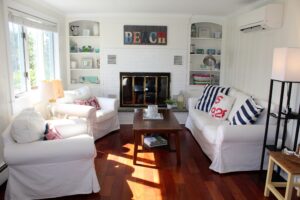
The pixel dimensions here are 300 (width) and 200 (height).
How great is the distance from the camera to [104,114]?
426cm

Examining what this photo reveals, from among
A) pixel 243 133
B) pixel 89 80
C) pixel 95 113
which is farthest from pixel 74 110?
pixel 243 133

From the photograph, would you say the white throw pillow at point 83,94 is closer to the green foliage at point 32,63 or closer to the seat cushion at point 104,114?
the seat cushion at point 104,114

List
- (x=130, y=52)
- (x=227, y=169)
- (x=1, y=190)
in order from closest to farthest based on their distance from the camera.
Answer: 1. (x=1, y=190)
2. (x=227, y=169)
3. (x=130, y=52)

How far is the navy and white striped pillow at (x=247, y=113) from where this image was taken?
10.6 feet

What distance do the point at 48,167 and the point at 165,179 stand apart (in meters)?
1.31

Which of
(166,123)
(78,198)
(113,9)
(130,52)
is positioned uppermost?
(113,9)

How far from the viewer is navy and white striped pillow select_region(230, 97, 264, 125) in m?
3.24

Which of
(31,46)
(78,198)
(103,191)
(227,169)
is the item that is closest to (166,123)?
(227,169)

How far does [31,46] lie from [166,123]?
8.00 feet

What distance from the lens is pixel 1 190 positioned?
105 inches

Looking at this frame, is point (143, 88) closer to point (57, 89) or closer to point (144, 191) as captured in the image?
point (57, 89)

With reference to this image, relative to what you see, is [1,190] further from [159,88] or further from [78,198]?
[159,88]

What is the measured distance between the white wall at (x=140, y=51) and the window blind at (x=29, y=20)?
3.52 feet

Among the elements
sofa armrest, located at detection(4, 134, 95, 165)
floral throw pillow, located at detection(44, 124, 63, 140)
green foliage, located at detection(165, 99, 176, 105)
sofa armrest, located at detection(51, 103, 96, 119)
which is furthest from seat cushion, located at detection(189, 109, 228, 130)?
floral throw pillow, located at detection(44, 124, 63, 140)
